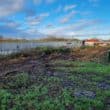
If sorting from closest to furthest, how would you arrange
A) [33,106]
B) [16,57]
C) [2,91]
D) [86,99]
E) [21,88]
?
[33,106], [86,99], [2,91], [21,88], [16,57]

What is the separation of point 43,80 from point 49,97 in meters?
1.61

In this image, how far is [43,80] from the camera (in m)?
6.46

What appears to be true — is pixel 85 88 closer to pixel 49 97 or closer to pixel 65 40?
pixel 49 97

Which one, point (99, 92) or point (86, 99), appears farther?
point (99, 92)

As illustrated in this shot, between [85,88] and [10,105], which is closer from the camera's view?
[10,105]

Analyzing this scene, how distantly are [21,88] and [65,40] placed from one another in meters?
16.3

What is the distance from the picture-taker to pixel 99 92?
5449 millimetres

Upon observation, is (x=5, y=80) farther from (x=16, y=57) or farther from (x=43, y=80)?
(x=16, y=57)

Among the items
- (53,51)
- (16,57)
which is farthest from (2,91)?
(53,51)

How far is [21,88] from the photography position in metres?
5.68

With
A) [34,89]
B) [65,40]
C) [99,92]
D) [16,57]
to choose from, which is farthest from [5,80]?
[65,40]

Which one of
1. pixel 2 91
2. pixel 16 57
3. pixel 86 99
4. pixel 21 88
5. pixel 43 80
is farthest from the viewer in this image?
pixel 16 57

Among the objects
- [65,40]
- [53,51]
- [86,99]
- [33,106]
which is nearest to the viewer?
[33,106]

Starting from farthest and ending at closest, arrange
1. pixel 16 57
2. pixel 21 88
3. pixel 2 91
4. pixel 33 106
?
pixel 16 57, pixel 21 88, pixel 2 91, pixel 33 106
